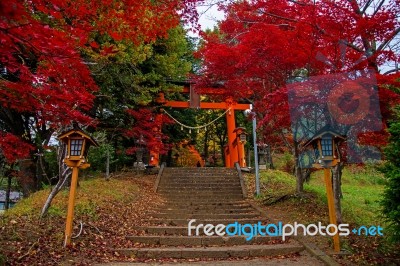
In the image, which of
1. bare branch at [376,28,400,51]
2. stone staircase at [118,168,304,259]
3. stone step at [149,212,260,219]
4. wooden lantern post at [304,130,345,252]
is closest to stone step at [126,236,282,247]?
stone staircase at [118,168,304,259]

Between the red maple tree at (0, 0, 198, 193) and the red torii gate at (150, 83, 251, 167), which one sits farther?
the red torii gate at (150, 83, 251, 167)

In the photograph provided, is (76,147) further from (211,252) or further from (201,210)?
(201,210)

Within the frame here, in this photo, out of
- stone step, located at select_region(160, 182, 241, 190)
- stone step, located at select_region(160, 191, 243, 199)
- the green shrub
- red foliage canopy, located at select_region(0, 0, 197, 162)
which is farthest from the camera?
stone step, located at select_region(160, 182, 241, 190)

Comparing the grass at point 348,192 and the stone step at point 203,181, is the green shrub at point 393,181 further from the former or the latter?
the stone step at point 203,181

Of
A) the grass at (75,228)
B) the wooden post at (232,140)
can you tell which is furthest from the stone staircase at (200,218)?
the wooden post at (232,140)

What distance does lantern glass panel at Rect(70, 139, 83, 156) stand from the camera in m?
5.46

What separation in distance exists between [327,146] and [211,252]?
266 cm

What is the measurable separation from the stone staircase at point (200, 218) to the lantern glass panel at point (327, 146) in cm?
174

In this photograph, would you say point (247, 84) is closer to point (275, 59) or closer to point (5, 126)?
Answer: point (275, 59)

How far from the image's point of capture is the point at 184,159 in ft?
77.5

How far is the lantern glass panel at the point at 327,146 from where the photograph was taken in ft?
17.2

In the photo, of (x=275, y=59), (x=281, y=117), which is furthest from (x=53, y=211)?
(x=275, y=59)

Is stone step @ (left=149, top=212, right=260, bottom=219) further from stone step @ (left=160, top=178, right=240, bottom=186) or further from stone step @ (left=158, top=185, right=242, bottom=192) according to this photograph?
stone step @ (left=160, top=178, right=240, bottom=186)

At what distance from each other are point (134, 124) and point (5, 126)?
174 inches
